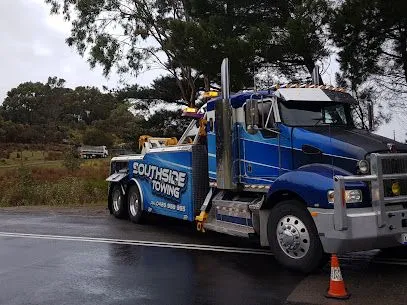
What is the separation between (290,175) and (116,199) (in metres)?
7.60

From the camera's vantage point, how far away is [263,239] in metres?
8.06

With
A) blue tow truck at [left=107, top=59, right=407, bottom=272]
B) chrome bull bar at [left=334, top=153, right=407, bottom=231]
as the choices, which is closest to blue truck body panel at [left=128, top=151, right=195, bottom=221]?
blue tow truck at [left=107, top=59, right=407, bottom=272]

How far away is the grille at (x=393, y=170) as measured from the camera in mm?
7055

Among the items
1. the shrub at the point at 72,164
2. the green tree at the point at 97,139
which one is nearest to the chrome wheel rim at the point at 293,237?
the shrub at the point at 72,164

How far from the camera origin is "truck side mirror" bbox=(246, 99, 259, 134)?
825cm

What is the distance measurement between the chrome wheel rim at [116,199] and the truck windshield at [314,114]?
22.4 ft

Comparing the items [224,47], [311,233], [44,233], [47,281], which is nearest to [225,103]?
[311,233]

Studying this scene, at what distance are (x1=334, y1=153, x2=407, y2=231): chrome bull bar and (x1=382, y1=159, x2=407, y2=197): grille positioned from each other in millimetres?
59

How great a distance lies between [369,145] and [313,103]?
4.69 feet

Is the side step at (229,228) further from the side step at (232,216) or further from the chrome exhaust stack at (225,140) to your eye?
the chrome exhaust stack at (225,140)

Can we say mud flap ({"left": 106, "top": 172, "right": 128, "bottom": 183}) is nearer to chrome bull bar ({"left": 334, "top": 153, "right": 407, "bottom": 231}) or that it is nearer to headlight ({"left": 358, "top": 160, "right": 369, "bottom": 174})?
headlight ({"left": 358, "top": 160, "right": 369, "bottom": 174})

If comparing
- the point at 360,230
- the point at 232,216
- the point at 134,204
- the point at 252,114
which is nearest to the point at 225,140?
the point at 252,114

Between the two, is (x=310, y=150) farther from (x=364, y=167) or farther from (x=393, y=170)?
(x=393, y=170)

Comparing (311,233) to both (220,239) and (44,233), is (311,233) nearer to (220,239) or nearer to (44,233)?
(220,239)
